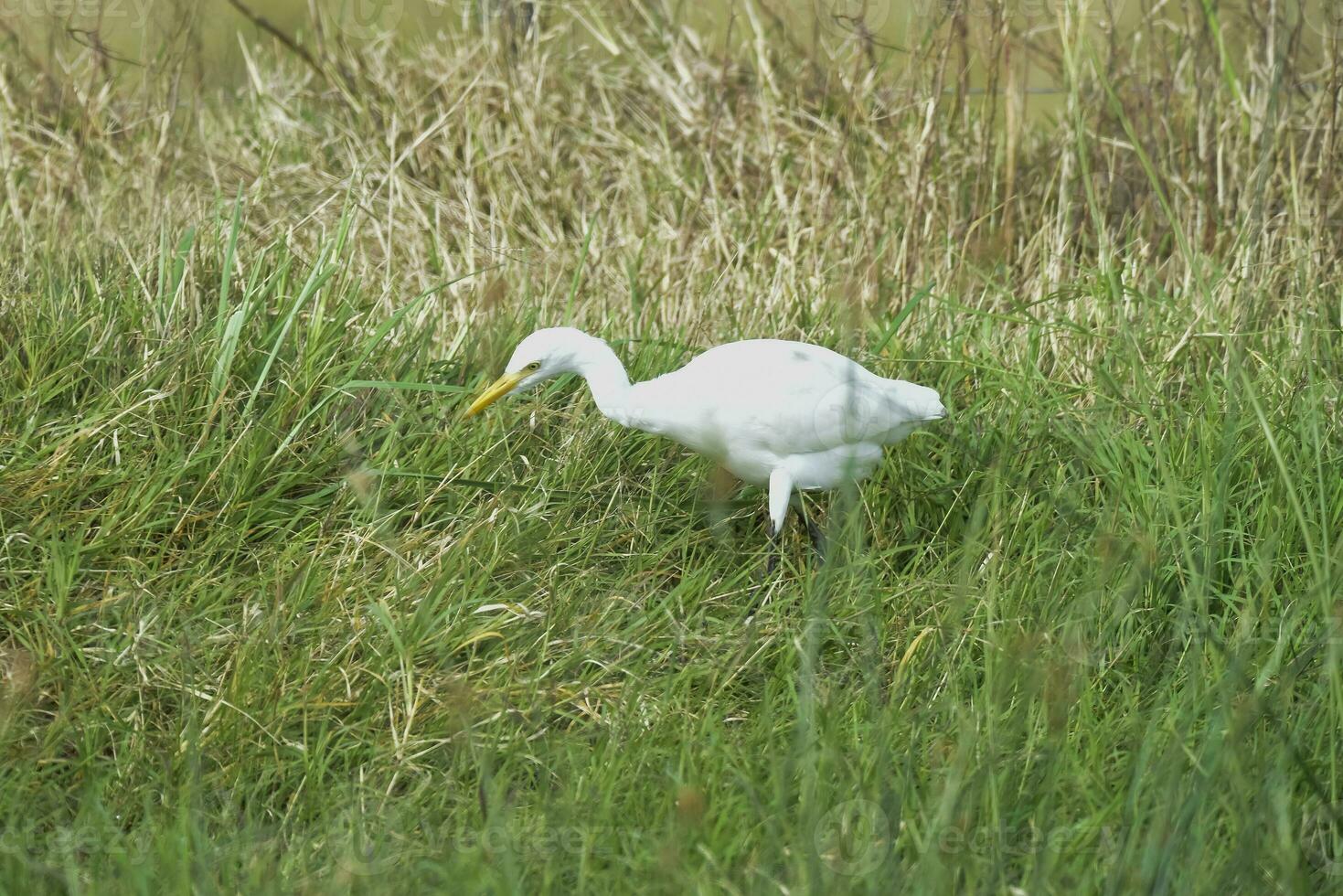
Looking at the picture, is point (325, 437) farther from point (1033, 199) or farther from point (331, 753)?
point (1033, 199)

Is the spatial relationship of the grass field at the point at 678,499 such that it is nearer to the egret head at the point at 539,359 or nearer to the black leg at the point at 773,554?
the black leg at the point at 773,554

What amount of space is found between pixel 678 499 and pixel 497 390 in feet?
1.85

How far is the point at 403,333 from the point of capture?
374cm

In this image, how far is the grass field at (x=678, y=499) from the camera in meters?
2.20

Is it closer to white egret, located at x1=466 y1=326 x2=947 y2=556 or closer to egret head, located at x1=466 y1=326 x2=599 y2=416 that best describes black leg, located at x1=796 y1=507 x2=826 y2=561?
white egret, located at x1=466 y1=326 x2=947 y2=556

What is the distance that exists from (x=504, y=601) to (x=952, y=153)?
2.87m

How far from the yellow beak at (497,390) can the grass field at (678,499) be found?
169 millimetres

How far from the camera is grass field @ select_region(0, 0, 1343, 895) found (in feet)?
7.23

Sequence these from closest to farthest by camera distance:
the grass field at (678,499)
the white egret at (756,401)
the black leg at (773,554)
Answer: the grass field at (678,499), the white egret at (756,401), the black leg at (773,554)

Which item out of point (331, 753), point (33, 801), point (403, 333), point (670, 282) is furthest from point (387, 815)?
point (670, 282)

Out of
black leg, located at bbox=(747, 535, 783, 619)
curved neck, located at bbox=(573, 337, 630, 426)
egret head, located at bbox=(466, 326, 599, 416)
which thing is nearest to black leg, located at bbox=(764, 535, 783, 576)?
black leg, located at bbox=(747, 535, 783, 619)

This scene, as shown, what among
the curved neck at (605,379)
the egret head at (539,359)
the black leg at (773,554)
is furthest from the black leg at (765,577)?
the egret head at (539,359)

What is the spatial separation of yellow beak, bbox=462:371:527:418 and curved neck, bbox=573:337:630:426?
0.45ft

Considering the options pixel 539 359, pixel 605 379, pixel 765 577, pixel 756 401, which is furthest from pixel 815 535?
pixel 539 359
